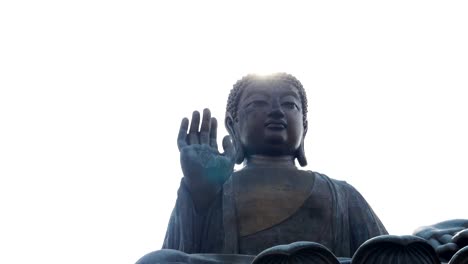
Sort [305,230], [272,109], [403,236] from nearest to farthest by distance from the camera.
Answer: [403,236] < [305,230] < [272,109]

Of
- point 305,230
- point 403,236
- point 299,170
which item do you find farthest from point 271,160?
point 403,236

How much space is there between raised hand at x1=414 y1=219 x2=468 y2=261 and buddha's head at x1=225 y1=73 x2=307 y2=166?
193cm

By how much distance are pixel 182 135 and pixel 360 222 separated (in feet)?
6.28

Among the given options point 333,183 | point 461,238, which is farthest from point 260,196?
point 461,238

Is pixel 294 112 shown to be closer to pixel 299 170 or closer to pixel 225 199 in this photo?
pixel 299 170

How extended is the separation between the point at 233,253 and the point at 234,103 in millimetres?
1937

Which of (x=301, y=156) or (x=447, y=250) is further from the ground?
(x=301, y=156)

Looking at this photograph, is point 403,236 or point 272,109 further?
point 272,109

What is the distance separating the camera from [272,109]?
35.0ft

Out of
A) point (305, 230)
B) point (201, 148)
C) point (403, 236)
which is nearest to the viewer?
point (403, 236)

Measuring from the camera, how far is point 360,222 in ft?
33.6

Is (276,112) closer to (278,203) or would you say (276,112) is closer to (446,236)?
(278,203)

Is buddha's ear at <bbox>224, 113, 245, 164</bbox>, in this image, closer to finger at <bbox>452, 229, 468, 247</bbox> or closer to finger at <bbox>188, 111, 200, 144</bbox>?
finger at <bbox>188, 111, 200, 144</bbox>

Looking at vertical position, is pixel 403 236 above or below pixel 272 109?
below
